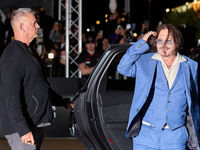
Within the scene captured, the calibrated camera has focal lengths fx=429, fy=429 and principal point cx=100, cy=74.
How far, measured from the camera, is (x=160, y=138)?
3424 mm

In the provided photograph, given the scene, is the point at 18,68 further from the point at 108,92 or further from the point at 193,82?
the point at 108,92

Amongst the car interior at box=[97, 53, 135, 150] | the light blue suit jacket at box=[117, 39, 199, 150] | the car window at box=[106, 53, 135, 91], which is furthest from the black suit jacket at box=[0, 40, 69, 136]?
the car window at box=[106, 53, 135, 91]

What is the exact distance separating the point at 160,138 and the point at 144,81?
47 cm

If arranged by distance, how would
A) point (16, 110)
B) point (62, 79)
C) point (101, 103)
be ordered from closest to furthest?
point (16, 110), point (101, 103), point (62, 79)

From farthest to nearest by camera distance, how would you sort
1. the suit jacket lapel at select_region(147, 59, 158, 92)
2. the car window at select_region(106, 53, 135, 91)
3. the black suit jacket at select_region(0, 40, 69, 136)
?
the car window at select_region(106, 53, 135, 91), the suit jacket lapel at select_region(147, 59, 158, 92), the black suit jacket at select_region(0, 40, 69, 136)

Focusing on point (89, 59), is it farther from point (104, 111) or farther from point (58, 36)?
point (58, 36)

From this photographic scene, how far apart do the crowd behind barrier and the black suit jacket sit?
20.1 ft

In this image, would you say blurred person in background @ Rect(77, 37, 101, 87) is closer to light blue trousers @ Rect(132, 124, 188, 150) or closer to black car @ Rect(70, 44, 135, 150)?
black car @ Rect(70, 44, 135, 150)

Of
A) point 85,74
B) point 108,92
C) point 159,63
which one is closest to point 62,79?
point 85,74

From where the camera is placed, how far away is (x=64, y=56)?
10289mm

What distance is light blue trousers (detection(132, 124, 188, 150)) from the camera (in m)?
3.42

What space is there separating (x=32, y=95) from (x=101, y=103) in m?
1.59

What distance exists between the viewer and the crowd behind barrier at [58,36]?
32.6 ft

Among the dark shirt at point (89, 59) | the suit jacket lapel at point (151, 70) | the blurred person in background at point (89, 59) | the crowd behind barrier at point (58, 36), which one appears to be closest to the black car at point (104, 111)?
the suit jacket lapel at point (151, 70)
